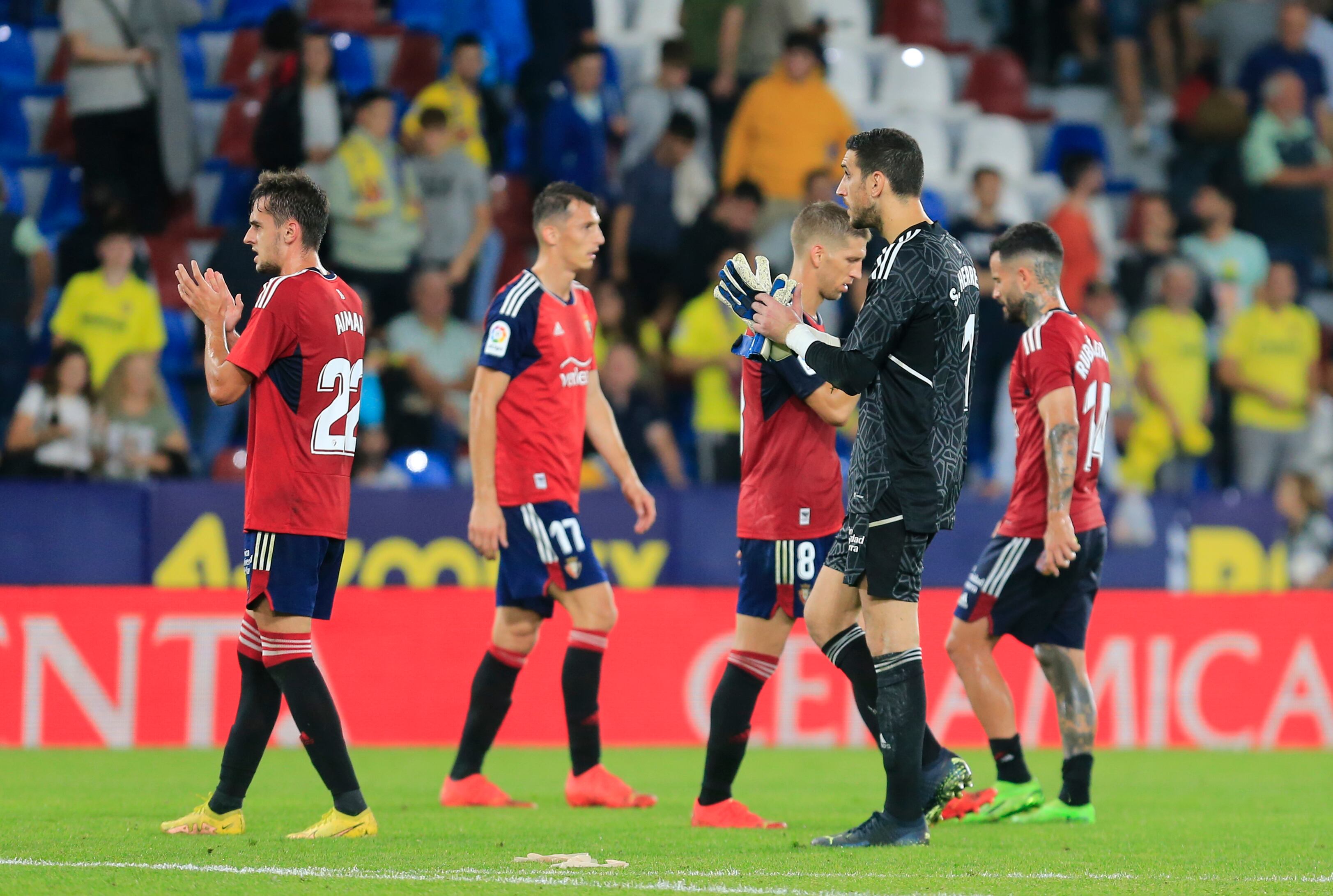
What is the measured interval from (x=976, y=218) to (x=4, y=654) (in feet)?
26.6

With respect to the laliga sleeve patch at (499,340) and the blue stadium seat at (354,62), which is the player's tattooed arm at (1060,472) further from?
the blue stadium seat at (354,62)

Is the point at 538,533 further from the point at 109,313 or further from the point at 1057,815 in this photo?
the point at 109,313

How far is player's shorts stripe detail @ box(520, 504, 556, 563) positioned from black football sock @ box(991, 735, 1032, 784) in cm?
212

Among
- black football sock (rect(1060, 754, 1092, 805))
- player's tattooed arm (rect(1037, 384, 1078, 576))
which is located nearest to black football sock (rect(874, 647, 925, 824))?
player's tattooed arm (rect(1037, 384, 1078, 576))

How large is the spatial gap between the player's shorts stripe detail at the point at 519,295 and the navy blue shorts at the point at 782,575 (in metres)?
1.59

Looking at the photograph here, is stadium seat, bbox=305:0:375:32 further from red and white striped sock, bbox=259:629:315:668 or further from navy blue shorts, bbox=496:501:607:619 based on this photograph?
red and white striped sock, bbox=259:629:315:668

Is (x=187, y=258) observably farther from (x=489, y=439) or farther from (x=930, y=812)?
(x=930, y=812)

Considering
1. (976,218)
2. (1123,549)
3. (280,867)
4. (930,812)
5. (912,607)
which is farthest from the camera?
(976,218)

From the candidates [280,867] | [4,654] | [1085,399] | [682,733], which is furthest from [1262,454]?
[280,867]

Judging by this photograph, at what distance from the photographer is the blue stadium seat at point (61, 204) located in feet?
47.1

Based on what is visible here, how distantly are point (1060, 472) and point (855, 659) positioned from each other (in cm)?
126

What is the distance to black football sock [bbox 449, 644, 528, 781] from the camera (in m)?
7.91

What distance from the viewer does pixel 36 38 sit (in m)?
15.2

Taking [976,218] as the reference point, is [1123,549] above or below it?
below
